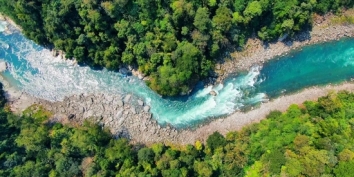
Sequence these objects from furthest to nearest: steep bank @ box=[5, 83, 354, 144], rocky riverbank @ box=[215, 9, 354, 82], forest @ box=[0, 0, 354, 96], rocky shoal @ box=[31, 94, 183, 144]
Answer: rocky riverbank @ box=[215, 9, 354, 82], rocky shoal @ box=[31, 94, 183, 144], steep bank @ box=[5, 83, 354, 144], forest @ box=[0, 0, 354, 96]

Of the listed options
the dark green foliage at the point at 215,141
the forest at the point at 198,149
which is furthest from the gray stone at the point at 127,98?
the dark green foliage at the point at 215,141

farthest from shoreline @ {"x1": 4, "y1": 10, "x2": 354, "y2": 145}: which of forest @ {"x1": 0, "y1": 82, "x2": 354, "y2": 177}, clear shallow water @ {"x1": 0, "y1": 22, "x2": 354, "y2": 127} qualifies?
forest @ {"x1": 0, "y1": 82, "x2": 354, "y2": 177}

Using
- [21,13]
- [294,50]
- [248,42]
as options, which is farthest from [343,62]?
[21,13]

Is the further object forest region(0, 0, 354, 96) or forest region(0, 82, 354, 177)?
forest region(0, 0, 354, 96)

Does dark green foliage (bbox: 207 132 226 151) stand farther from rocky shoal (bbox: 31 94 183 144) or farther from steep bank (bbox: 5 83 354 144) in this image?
rocky shoal (bbox: 31 94 183 144)

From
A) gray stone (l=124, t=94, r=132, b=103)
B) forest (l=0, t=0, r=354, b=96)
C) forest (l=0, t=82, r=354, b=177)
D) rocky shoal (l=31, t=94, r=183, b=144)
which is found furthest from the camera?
gray stone (l=124, t=94, r=132, b=103)

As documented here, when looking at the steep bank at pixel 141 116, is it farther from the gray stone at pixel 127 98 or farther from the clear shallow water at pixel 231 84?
the clear shallow water at pixel 231 84

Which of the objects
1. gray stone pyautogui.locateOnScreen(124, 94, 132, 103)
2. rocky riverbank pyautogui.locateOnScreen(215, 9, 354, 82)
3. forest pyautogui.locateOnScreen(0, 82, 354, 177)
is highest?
gray stone pyautogui.locateOnScreen(124, 94, 132, 103)
